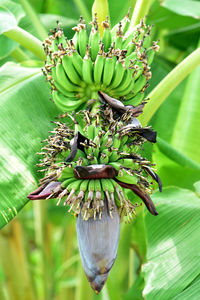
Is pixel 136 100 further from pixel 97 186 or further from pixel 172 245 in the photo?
pixel 172 245

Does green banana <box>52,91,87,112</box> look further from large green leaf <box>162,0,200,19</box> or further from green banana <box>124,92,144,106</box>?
large green leaf <box>162,0,200,19</box>

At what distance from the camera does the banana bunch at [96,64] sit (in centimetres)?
68

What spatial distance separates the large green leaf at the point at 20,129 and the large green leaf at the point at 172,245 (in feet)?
1.16

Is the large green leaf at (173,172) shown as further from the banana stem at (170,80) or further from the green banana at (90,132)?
the green banana at (90,132)

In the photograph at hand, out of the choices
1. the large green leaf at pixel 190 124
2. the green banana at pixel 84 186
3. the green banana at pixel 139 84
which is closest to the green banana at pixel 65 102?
the green banana at pixel 139 84

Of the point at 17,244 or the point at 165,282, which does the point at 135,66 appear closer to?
the point at 165,282

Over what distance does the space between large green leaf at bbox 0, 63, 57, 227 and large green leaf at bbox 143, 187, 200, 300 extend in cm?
35

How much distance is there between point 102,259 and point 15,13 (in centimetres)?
72

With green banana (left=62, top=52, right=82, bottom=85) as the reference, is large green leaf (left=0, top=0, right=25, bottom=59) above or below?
above

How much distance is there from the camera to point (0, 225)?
646mm

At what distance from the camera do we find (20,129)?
759 millimetres

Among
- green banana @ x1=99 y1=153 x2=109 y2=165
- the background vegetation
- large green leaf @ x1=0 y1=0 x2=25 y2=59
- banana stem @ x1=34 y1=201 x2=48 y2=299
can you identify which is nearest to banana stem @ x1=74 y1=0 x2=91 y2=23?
the background vegetation

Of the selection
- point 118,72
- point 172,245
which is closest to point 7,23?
point 118,72

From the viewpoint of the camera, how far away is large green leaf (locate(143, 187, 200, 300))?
31.0 inches
